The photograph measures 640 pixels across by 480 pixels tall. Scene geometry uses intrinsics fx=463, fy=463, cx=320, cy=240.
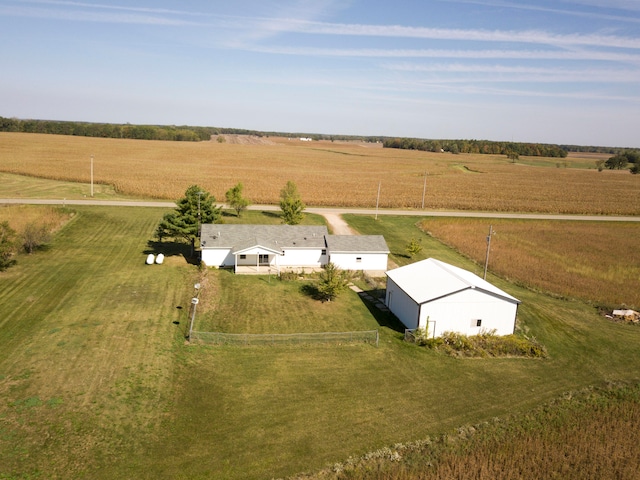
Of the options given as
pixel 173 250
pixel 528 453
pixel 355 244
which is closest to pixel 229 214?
pixel 173 250

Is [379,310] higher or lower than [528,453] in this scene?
higher

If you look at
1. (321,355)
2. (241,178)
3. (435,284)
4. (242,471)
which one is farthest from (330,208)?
(242,471)

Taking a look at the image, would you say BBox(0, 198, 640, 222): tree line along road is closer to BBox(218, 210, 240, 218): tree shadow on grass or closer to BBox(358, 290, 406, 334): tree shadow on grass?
BBox(218, 210, 240, 218): tree shadow on grass

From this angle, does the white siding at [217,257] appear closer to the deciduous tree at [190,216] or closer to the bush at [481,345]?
the deciduous tree at [190,216]

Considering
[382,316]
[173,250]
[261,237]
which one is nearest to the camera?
[382,316]

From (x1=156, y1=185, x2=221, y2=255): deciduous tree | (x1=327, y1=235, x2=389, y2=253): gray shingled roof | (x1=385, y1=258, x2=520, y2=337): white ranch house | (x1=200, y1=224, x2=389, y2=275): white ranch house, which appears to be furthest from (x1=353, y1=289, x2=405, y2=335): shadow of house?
(x1=156, y1=185, x2=221, y2=255): deciduous tree

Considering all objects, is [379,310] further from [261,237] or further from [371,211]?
[371,211]
